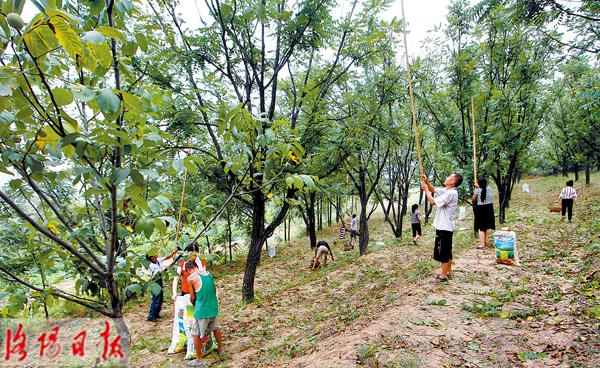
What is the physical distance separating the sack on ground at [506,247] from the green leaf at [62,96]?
7.40 m

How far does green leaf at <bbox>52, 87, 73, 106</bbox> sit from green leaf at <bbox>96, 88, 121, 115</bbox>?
205 millimetres

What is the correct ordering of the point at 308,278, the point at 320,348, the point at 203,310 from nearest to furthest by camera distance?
the point at 320,348 → the point at 203,310 → the point at 308,278

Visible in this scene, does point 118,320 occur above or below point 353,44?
below

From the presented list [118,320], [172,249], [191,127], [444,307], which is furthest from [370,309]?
[191,127]

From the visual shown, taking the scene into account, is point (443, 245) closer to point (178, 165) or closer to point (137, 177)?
point (178, 165)

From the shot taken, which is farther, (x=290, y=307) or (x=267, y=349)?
(x=290, y=307)

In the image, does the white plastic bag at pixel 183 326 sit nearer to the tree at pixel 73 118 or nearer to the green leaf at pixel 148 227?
the tree at pixel 73 118

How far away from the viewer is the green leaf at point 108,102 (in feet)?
3.81

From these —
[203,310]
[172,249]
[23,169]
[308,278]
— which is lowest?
[308,278]

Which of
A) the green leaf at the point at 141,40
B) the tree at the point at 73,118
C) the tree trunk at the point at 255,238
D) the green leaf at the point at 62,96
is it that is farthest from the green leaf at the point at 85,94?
the tree trunk at the point at 255,238

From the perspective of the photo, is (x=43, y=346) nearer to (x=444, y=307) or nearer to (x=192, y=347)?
(x=192, y=347)

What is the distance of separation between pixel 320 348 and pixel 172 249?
3037 millimetres

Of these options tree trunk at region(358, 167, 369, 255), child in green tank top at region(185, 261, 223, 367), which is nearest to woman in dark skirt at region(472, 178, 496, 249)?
tree trunk at region(358, 167, 369, 255)

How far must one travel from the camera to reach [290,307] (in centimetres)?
751
